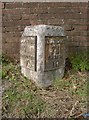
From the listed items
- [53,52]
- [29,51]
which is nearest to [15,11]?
[29,51]

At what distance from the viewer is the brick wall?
4867mm

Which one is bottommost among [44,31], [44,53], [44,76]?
[44,76]

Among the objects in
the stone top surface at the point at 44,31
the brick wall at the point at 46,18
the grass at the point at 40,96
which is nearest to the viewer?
the grass at the point at 40,96

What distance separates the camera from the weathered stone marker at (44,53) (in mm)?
3855

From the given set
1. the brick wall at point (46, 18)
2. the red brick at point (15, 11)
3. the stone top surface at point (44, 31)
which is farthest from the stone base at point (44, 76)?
the red brick at point (15, 11)

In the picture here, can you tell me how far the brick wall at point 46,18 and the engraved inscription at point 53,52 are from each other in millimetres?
832

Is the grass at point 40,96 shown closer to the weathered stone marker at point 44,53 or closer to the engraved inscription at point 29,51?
the weathered stone marker at point 44,53

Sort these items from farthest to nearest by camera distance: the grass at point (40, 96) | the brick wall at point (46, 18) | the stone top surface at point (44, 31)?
1. the brick wall at point (46, 18)
2. the stone top surface at point (44, 31)
3. the grass at point (40, 96)

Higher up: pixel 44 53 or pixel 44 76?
pixel 44 53

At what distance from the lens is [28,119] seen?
3.17 m

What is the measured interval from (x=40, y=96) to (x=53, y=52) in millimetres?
776

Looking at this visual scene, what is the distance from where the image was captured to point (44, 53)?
12.7ft

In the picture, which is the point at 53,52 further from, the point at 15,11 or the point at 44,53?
the point at 15,11

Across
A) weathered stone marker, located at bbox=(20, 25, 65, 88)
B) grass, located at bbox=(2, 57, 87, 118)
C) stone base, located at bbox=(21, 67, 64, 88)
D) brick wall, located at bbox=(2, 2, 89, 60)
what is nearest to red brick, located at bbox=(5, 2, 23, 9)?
brick wall, located at bbox=(2, 2, 89, 60)
